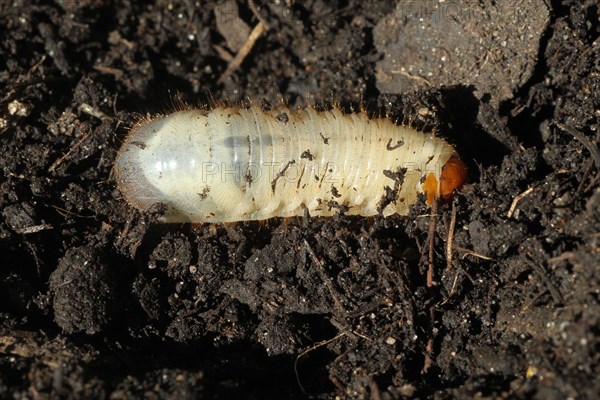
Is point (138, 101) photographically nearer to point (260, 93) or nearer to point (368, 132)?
point (260, 93)

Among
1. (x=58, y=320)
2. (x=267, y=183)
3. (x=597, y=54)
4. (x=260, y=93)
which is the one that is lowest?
(x=58, y=320)

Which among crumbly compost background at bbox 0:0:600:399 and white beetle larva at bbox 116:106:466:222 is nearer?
crumbly compost background at bbox 0:0:600:399

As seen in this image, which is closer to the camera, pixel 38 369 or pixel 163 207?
pixel 38 369

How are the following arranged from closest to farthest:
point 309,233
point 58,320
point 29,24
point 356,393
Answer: point 356,393, point 58,320, point 309,233, point 29,24

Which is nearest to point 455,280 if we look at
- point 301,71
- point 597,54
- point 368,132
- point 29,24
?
point 368,132

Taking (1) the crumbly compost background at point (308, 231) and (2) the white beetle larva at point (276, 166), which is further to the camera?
(2) the white beetle larva at point (276, 166)
